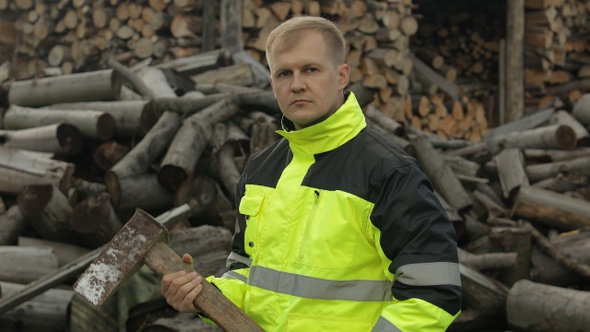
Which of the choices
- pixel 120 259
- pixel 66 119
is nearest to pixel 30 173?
pixel 66 119

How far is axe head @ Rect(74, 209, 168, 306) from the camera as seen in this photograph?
7.52ft

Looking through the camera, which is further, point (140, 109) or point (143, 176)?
point (140, 109)

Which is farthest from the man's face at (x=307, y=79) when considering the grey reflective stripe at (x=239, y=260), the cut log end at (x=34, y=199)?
the cut log end at (x=34, y=199)

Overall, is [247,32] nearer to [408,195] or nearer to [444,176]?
[444,176]

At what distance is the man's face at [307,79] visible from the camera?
6.97 ft

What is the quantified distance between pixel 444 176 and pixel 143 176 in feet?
8.58

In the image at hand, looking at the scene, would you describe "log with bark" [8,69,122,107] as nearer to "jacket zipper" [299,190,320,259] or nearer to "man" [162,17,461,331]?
"man" [162,17,461,331]

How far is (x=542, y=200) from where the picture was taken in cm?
633

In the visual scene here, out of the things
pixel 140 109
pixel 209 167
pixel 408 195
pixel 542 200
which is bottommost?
pixel 542 200

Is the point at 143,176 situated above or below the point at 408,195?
below

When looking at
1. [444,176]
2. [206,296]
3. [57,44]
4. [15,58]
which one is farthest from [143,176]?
[15,58]

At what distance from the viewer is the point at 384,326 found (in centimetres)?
189

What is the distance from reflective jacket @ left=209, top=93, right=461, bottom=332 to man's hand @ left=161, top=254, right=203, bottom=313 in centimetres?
16

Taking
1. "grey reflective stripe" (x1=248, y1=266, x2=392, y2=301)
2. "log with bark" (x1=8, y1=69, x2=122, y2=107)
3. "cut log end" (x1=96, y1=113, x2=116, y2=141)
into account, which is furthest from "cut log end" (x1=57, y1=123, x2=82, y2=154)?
"grey reflective stripe" (x1=248, y1=266, x2=392, y2=301)
